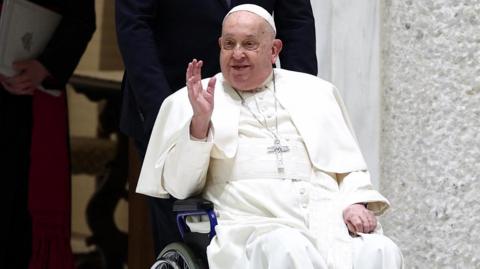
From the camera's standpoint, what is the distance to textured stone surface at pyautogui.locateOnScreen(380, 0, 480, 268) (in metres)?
4.79

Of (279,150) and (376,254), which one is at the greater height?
(279,150)

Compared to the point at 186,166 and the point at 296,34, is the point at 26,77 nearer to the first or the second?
the point at 296,34

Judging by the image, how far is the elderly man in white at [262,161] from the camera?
3639 mm

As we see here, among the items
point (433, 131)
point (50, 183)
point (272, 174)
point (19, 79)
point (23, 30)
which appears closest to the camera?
point (272, 174)

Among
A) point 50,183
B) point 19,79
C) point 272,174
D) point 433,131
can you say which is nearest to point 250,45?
point 272,174

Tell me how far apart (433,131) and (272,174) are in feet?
4.12

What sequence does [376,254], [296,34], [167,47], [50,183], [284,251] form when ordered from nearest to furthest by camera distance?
[284,251]
[376,254]
[167,47]
[296,34]
[50,183]

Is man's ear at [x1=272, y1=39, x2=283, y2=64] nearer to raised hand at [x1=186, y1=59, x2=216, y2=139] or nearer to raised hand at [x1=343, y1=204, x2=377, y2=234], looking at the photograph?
raised hand at [x1=186, y1=59, x2=216, y2=139]

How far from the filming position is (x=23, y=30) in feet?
16.9

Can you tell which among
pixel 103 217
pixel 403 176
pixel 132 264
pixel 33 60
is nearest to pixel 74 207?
pixel 103 217

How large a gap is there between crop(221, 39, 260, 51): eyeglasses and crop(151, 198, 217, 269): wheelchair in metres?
0.56

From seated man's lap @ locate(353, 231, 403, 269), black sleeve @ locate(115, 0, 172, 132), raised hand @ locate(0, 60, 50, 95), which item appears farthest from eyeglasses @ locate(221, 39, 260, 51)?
raised hand @ locate(0, 60, 50, 95)

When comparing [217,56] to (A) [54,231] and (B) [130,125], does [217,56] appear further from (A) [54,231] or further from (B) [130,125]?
(A) [54,231]

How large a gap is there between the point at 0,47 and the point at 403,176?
1.91 metres
